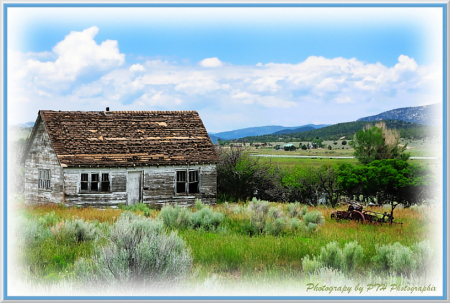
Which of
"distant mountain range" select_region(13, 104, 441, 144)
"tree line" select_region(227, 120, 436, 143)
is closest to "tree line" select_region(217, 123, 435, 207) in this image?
"distant mountain range" select_region(13, 104, 441, 144)

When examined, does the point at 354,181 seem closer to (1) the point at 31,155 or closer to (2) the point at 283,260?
(2) the point at 283,260

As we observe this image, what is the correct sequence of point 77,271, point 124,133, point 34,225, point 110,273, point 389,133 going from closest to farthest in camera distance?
point 110,273 < point 77,271 < point 34,225 < point 124,133 < point 389,133

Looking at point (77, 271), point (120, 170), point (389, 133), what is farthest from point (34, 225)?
point (389, 133)

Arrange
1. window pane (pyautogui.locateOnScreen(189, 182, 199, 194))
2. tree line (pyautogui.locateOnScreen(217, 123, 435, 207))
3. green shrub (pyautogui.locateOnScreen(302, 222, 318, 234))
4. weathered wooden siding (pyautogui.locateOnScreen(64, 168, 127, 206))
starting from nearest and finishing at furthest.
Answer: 1. green shrub (pyautogui.locateOnScreen(302, 222, 318, 234))
2. weathered wooden siding (pyautogui.locateOnScreen(64, 168, 127, 206))
3. window pane (pyautogui.locateOnScreen(189, 182, 199, 194))
4. tree line (pyautogui.locateOnScreen(217, 123, 435, 207))

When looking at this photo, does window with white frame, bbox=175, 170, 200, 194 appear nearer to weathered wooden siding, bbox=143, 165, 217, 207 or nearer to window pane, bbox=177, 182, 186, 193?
weathered wooden siding, bbox=143, 165, 217, 207

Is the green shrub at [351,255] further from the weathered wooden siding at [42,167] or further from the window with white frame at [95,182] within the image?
the weathered wooden siding at [42,167]

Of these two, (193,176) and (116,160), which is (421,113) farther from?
(116,160)

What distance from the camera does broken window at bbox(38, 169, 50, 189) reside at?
18938 millimetres

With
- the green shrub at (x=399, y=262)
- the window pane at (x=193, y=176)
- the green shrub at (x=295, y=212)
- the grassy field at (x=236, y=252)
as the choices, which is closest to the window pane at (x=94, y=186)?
the window pane at (x=193, y=176)

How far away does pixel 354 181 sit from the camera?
2072 cm

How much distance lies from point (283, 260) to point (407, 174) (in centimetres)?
1513

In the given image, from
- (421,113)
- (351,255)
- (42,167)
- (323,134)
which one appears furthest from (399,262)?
(323,134)

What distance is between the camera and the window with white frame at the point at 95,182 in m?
18.0

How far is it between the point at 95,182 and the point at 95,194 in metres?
0.56
